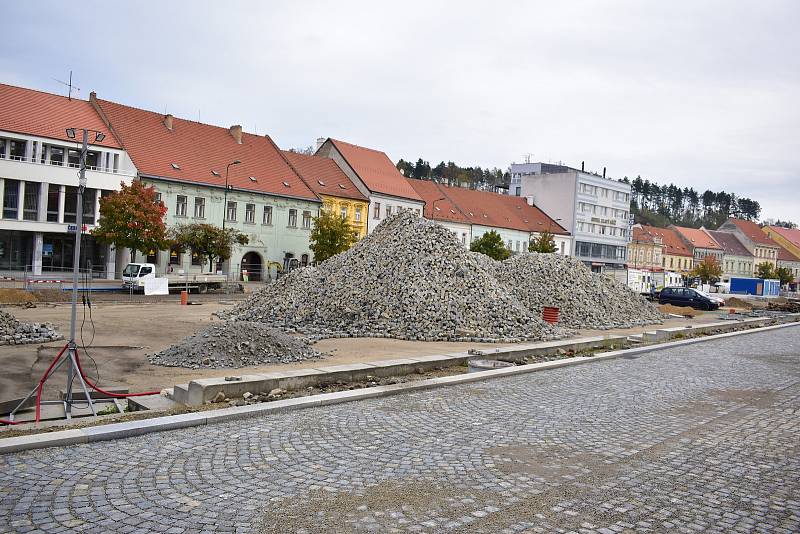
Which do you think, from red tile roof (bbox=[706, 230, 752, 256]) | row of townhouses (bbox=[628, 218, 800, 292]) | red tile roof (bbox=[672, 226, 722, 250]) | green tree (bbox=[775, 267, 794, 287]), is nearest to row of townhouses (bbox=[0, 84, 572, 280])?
row of townhouses (bbox=[628, 218, 800, 292])

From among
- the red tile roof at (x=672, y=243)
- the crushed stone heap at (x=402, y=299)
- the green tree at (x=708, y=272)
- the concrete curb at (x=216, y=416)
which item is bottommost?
the concrete curb at (x=216, y=416)

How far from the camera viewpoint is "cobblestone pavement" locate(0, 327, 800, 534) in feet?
18.4

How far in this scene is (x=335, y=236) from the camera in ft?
169

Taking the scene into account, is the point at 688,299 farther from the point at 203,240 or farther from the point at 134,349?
the point at 134,349

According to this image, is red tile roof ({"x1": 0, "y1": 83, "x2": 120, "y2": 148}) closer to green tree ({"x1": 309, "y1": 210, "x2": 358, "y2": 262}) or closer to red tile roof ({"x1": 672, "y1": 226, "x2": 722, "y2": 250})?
green tree ({"x1": 309, "y1": 210, "x2": 358, "y2": 262})

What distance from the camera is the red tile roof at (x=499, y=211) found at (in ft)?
253

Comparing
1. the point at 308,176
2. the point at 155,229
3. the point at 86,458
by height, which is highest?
the point at 308,176

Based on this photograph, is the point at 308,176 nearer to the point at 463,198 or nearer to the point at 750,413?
the point at 463,198

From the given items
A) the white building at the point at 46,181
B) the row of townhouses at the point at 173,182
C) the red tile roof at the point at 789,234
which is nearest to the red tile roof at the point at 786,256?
the red tile roof at the point at 789,234

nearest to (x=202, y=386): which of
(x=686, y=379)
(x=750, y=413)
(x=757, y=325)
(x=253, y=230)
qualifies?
(x=750, y=413)

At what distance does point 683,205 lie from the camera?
16925cm

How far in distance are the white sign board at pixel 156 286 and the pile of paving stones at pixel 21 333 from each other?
20.3 m

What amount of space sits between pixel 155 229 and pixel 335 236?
1458 centimetres

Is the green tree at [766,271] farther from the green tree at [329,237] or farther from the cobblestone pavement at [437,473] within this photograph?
the cobblestone pavement at [437,473]
